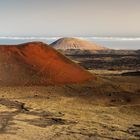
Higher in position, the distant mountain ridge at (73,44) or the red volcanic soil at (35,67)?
the red volcanic soil at (35,67)

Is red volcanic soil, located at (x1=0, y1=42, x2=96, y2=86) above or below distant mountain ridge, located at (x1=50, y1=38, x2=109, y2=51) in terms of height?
above

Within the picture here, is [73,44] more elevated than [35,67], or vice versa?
[35,67]

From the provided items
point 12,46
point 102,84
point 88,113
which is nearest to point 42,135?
point 88,113

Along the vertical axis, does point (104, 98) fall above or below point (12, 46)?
below

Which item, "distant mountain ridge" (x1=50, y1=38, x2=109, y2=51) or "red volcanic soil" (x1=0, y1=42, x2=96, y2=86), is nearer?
"red volcanic soil" (x1=0, y1=42, x2=96, y2=86)

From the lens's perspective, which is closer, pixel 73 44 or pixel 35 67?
pixel 35 67

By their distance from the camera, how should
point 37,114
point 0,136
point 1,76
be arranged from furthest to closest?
point 1,76
point 37,114
point 0,136

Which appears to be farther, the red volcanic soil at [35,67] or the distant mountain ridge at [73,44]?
the distant mountain ridge at [73,44]

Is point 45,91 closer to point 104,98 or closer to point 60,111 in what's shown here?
point 104,98
